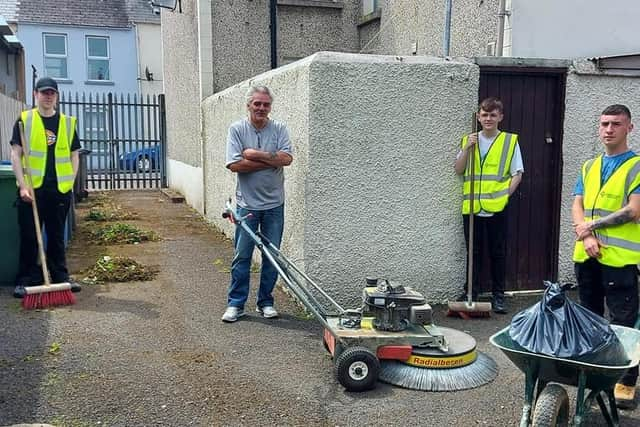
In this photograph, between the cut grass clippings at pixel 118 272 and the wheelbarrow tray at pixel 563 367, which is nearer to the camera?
the wheelbarrow tray at pixel 563 367

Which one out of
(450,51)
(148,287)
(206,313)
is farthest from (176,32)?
(206,313)

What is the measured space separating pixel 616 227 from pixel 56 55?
25707 mm

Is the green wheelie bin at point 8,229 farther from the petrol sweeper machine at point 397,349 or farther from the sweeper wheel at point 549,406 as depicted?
the sweeper wheel at point 549,406

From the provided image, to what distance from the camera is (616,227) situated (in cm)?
396

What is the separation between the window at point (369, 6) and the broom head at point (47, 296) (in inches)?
299

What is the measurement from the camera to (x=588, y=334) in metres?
3.18

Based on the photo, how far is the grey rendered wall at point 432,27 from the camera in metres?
7.75

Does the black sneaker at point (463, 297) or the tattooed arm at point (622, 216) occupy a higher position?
the tattooed arm at point (622, 216)

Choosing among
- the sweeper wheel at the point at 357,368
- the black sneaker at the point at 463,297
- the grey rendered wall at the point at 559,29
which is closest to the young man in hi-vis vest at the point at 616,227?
the sweeper wheel at the point at 357,368

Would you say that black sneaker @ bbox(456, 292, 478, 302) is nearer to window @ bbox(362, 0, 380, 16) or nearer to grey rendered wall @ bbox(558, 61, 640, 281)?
grey rendered wall @ bbox(558, 61, 640, 281)

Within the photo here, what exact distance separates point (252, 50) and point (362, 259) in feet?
21.0

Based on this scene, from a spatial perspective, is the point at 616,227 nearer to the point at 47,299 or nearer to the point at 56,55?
the point at 47,299

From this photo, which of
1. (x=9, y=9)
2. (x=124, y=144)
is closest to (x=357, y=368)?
(x=124, y=144)

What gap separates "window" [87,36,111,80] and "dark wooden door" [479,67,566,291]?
22.7m
